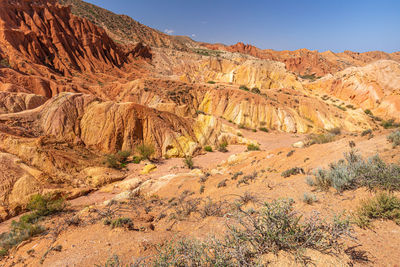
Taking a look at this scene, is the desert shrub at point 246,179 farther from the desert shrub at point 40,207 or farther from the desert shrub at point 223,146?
the desert shrub at point 223,146

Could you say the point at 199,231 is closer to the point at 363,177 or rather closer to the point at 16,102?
the point at 363,177

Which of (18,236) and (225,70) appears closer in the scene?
(18,236)

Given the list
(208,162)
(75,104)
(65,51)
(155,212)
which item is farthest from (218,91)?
(65,51)

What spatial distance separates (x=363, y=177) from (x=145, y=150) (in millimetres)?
15328

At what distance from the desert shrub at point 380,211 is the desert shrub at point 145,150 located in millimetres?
15267

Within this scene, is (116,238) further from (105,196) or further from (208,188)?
(105,196)

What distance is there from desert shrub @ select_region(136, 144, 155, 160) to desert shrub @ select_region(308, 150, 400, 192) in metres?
14.1

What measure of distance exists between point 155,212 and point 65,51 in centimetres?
4711

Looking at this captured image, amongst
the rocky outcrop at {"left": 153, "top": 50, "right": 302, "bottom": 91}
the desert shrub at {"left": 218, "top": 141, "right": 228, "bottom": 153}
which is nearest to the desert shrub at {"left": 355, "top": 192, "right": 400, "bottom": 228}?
the desert shrub at {"left": 218, "top": 141, "right": 228, "bottom": 153}

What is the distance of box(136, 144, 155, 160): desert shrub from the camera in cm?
1630

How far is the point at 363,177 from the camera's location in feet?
13.0

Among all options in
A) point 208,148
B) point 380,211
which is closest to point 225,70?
point 208,148

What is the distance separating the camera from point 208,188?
323 inches

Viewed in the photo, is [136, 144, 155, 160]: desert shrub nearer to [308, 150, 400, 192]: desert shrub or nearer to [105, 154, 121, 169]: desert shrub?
[105, 154, 121, 169]: desert shrub
